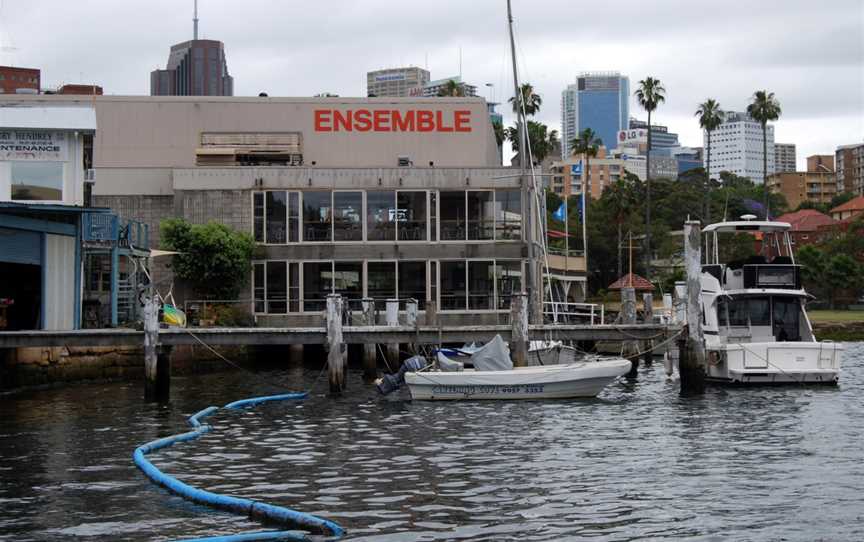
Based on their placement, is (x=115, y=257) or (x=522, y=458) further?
(x=115, y=257)

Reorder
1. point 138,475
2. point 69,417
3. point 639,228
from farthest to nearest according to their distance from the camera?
1. point 639,228
2. point 69,417
3. point 138,475

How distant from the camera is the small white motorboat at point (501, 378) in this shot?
31.3 meters

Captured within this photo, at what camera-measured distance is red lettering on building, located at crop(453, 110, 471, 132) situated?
57.2 meters

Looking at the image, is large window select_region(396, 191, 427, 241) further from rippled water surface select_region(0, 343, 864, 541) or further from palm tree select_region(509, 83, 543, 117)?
palm tree select_region(509, 83, 543, 117)

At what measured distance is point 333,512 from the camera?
1669cm

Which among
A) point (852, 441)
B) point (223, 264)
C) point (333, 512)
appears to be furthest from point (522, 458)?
point (223, 264)

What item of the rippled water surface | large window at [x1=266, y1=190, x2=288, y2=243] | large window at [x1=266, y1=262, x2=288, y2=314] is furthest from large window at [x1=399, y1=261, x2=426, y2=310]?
the rippled water surface

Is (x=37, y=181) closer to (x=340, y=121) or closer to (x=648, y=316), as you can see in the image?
(x=340, y=121)

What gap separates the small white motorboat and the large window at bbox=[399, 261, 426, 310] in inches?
711

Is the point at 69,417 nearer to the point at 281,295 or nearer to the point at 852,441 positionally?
the point at 852,441

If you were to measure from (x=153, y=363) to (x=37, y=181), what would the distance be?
370 inches

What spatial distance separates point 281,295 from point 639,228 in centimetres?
Result: 5956

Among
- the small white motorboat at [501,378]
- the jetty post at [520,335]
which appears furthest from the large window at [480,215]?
the small white motorboat at [501,378]

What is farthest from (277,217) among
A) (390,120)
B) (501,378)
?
(501,378)
